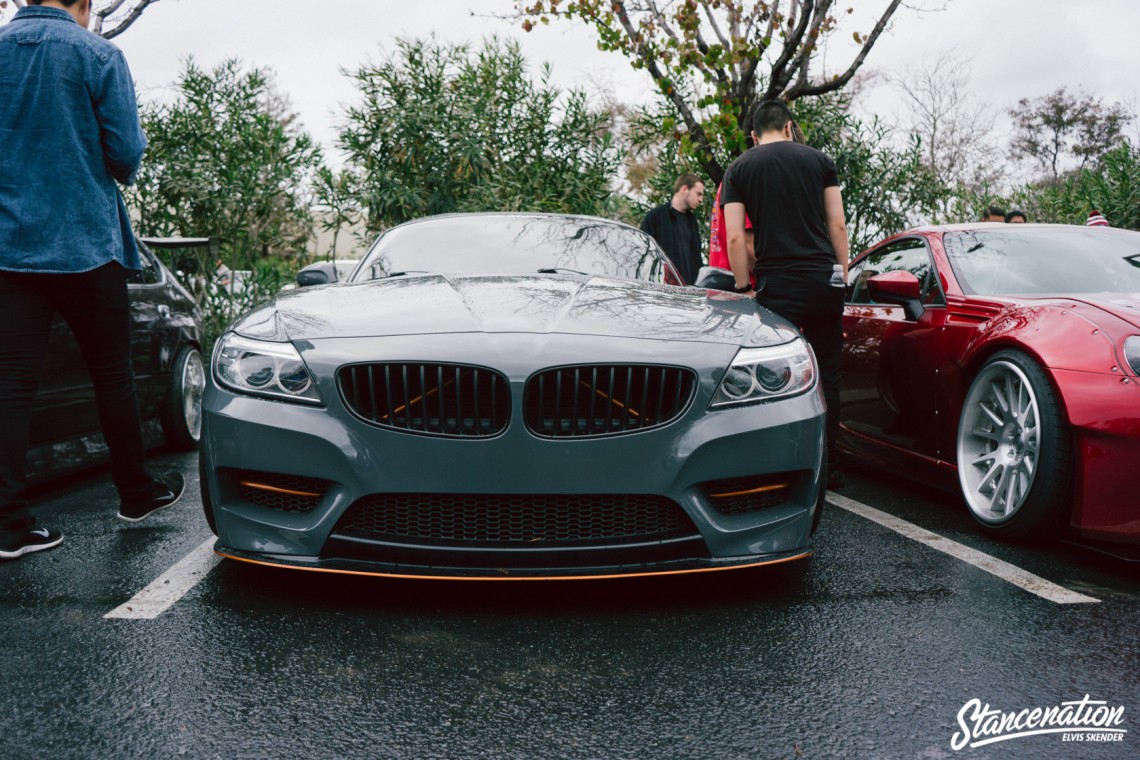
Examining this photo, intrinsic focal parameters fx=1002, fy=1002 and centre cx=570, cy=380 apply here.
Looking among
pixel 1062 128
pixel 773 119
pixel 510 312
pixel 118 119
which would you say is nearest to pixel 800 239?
pixel 773 119

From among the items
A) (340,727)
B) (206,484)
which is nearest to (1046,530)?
(340,727)

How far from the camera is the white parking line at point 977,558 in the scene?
3102 millimetres

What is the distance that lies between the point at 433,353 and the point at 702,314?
970mm

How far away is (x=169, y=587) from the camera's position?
3.11m

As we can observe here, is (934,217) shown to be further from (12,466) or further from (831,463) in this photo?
(12,466)

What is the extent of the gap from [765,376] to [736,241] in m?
1.94

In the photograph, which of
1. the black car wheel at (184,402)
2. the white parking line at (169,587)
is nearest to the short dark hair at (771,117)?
the white parking line at (169,587)

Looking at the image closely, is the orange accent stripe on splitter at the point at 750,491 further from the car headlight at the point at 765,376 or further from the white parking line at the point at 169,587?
the white parking line at the point at 169,587

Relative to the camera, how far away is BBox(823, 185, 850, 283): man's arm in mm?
4652

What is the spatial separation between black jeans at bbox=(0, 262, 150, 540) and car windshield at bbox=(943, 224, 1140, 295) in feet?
11.4

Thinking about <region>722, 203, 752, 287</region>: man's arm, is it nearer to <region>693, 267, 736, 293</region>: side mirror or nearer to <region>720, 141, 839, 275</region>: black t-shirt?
<region>720, 141, 839, 275</region>: black t-shirt

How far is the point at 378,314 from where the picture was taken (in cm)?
312

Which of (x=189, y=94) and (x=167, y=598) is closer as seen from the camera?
(x=167, y=598)

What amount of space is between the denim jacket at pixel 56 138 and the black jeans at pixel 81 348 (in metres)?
0.10
